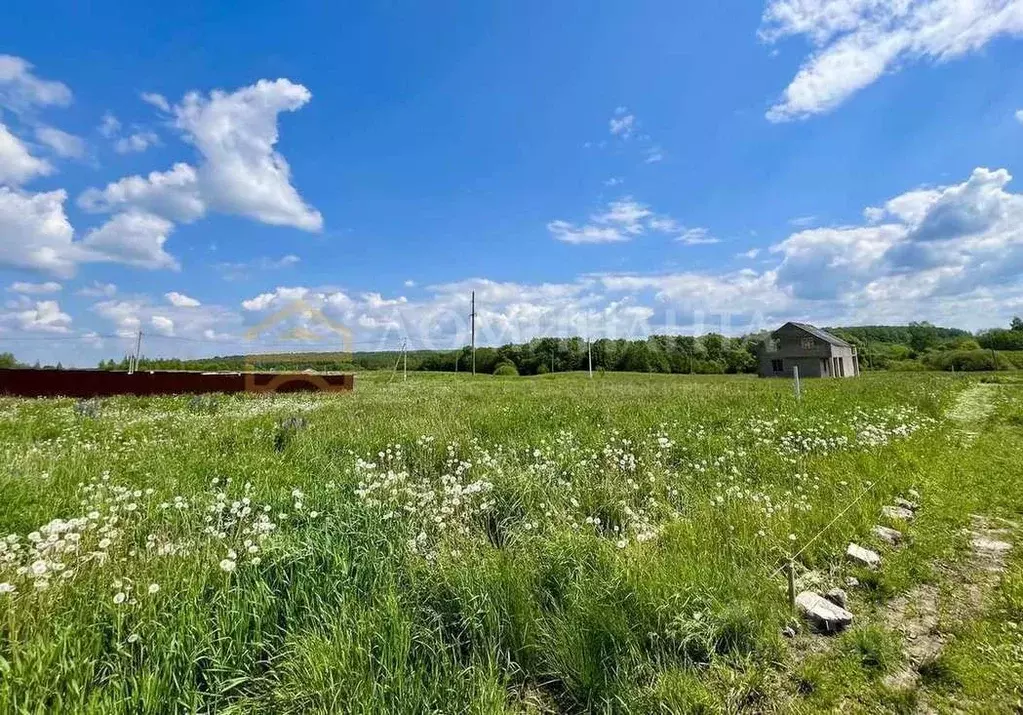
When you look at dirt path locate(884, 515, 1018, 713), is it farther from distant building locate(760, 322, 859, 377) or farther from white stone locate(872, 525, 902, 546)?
distant building locate(760, 322, 859, 377)

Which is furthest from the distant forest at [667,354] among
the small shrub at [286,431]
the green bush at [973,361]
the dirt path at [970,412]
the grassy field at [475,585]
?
the grassy field at [475,585]

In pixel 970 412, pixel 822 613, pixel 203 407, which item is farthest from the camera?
pixel 203 407

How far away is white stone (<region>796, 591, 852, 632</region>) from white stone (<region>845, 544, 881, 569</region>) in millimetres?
888

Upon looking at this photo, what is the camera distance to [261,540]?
3.80m

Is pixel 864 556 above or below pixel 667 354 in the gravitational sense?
below

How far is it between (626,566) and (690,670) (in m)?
0.89

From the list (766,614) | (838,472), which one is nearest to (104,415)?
(766,614)

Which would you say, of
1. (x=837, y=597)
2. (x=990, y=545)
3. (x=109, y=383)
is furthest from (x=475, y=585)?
(x=109, y=383)

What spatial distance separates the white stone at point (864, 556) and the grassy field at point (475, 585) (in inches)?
6.8

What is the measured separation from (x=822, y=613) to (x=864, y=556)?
121 cm

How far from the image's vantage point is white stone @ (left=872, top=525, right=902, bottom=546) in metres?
4.66

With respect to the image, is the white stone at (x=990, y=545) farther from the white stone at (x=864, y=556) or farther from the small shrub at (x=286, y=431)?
the small shrub at (x=286, y=431)

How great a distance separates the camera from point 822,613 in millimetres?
3369

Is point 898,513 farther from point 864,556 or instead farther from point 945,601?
point 945,601
